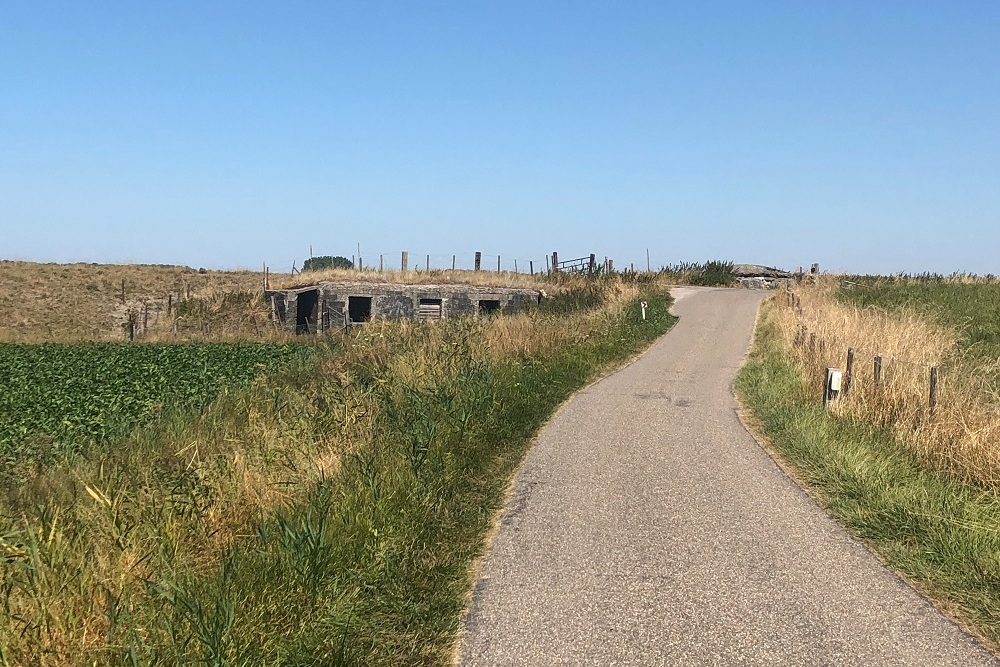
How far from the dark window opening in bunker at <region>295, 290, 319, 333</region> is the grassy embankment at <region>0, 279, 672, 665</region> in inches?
1084

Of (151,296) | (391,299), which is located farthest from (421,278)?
(151,296)

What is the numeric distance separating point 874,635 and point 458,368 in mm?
8726

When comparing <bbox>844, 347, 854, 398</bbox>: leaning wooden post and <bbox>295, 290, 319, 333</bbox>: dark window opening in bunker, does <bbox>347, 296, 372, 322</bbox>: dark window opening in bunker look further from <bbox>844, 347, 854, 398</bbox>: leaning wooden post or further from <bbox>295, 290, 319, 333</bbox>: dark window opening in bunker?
<bbox>844, 347, 854, 398</bbox>: leaning wooden post

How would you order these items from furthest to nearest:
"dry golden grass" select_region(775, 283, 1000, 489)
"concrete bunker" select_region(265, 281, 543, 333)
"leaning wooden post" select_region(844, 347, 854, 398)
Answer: "concrete bunker" select_region(265, 281, 543, 333) < "leaning wooden post" select_region(844, 347, 854, 398) < "dry golden grass" select_region(775, 283, 1000, 489)

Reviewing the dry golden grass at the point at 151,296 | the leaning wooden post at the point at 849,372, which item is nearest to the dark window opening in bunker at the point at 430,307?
the dry golden grass at the point at 151,296

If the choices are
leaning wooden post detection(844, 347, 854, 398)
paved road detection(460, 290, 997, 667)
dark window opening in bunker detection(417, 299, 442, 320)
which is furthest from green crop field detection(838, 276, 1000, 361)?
dark window opening in bunker detection(417, 299, 442, 320)

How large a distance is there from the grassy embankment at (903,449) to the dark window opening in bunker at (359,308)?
24910 mm

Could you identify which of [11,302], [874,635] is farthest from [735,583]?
[11,302]

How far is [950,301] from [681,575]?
28.6 m

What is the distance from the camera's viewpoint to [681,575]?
591 centimetres

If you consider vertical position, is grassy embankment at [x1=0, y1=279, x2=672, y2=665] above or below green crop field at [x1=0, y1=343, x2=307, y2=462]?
above

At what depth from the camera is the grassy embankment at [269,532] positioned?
4.14 metres

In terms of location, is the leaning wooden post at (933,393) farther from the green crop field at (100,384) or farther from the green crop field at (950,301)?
the green crop field at (100,384)

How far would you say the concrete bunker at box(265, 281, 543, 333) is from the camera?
38.8 metres
